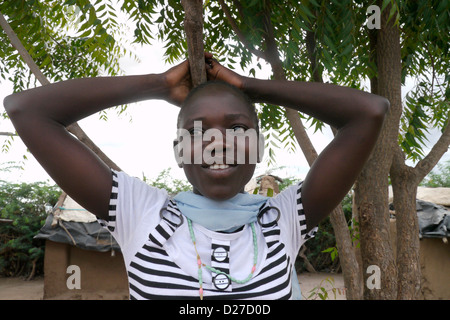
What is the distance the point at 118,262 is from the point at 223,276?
6.50 m

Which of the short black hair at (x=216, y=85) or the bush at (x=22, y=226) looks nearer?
the short black hair at (x=216, y=85)

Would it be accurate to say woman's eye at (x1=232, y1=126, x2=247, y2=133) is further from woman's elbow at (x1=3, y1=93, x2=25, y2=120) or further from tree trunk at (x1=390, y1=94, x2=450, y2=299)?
tree trunk at (x1=390, y1=94, x2=450, y2=299)

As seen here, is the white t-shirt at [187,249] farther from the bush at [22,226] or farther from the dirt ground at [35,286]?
the bush at [22,226]

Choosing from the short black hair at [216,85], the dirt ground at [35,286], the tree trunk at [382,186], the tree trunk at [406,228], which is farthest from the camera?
the dirt ground at [35,286]

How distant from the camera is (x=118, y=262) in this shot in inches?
285

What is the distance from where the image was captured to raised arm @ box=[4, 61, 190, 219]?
1.20 m

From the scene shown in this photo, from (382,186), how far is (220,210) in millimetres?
1493

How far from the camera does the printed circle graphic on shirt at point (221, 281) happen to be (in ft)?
3.76

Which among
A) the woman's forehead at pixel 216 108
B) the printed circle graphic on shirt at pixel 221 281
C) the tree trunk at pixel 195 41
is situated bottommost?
the printed circle graphic on shirt at pixel 221 281

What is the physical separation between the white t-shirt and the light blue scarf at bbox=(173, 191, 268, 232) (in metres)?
0.03

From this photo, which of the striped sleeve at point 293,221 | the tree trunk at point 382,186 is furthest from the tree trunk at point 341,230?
the striped sleeve at point 293,221
